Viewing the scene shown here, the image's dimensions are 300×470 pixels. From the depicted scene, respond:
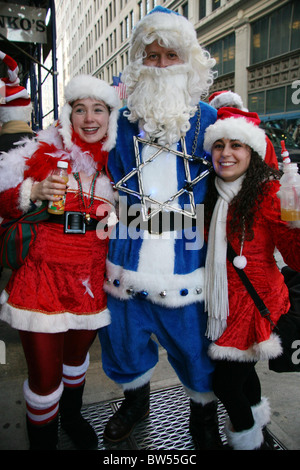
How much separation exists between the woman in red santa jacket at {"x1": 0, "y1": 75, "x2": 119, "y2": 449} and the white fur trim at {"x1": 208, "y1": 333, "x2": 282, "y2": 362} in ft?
1.95

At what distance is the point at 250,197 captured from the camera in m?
1.66

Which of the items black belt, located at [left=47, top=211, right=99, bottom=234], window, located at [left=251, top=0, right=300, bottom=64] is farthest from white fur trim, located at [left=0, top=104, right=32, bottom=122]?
window, located at [left=251, top=0, right=300, bottom=64]

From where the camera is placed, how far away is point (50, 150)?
1820 millimetres

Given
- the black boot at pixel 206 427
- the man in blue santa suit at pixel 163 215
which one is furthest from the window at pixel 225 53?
the black boot at pixel 206 427

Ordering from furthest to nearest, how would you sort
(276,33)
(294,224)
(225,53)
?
(225,53)
(276,33)
(294,224)

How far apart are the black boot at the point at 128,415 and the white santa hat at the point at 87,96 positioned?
143cm

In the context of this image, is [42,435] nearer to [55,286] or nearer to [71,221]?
[55,286]

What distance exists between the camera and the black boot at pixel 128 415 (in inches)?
78.4

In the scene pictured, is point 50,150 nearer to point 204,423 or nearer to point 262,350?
point 262,350

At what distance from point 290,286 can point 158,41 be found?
1499 mm

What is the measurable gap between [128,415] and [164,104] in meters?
1.77

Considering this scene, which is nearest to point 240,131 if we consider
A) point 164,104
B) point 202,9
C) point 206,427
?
point 164,104

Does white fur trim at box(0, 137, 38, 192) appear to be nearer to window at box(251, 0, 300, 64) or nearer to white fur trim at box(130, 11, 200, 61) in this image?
white fur trim at box(130, 11, 200, 61)
